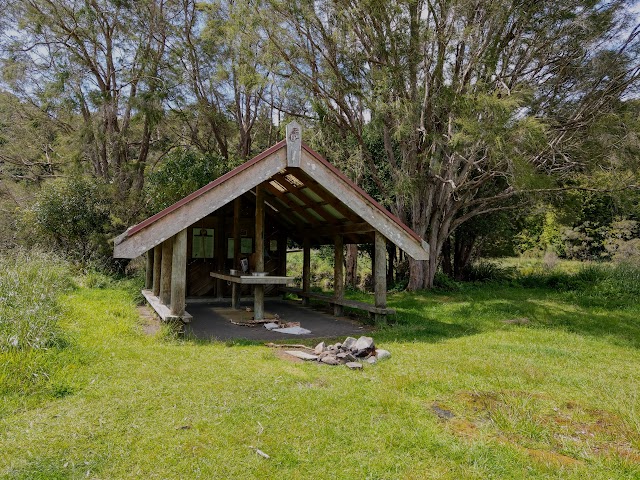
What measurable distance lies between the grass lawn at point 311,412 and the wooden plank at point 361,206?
2110 mm

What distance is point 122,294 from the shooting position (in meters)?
13.1

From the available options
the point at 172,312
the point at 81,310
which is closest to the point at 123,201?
the point at 81,310

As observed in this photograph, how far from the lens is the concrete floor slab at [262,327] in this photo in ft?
27.4

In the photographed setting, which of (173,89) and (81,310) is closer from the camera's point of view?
(81,310)

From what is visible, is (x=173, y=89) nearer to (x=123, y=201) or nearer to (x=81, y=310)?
(x=123, y=201)

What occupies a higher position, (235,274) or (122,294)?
(235,274)

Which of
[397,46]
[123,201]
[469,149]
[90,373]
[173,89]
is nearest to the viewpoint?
[90,373]

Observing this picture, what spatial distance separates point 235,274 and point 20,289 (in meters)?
4.04

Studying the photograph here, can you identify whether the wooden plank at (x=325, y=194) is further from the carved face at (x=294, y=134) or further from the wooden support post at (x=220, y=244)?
the wooden support post at (x=220, y=244)

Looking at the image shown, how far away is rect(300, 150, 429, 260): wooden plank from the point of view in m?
8.21

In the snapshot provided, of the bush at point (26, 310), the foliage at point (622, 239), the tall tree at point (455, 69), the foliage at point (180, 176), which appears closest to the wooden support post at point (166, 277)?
the bush at point (26, 310)

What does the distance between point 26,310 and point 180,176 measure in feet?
38.4

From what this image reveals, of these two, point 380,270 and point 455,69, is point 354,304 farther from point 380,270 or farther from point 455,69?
point 455,69

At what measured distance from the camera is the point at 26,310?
6359 millimetres
